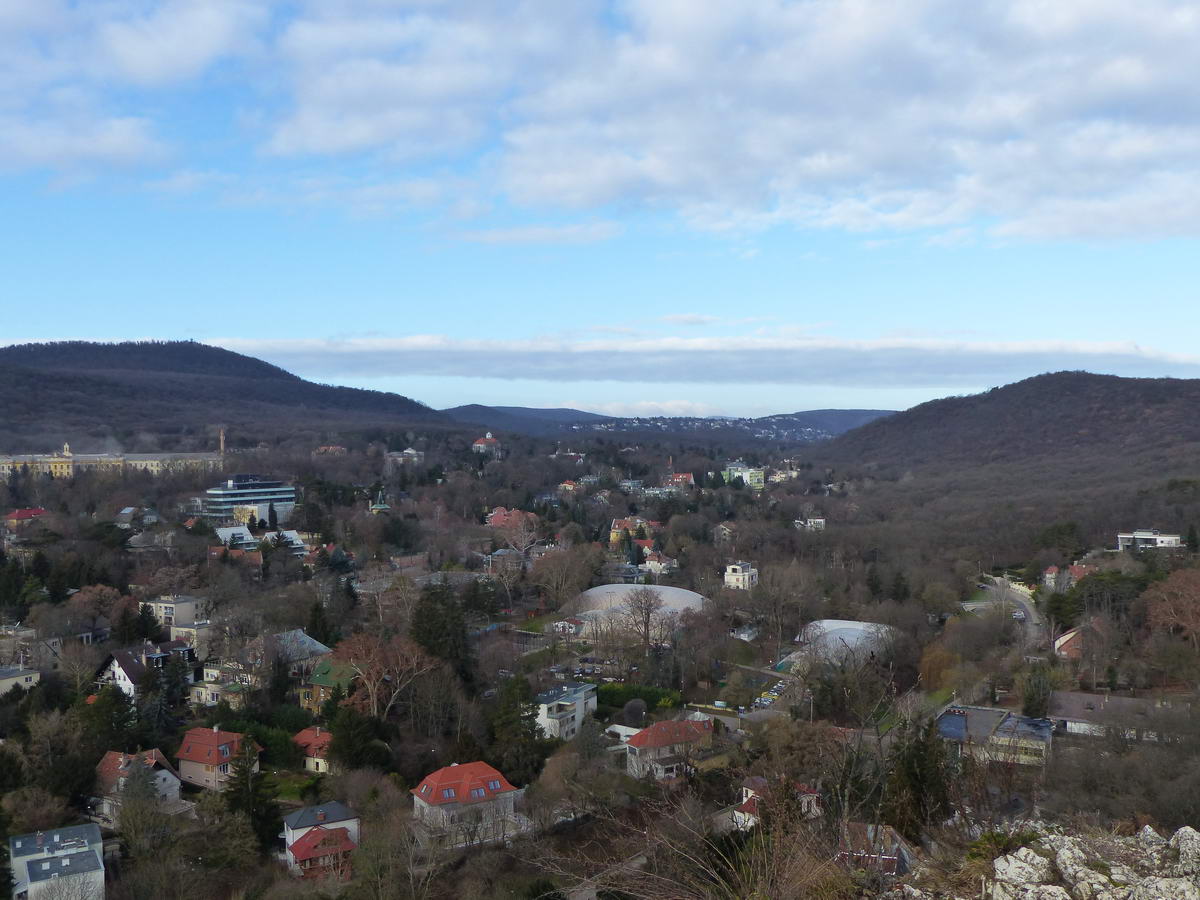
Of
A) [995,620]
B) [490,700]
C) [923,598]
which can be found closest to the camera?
[490,700]

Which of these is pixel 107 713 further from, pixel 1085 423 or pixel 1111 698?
pixel 1085 423

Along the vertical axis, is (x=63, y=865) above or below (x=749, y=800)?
below

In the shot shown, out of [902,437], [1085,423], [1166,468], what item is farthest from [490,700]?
[902,437]

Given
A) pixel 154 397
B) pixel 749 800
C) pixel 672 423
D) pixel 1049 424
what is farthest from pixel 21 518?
pixel 672 423

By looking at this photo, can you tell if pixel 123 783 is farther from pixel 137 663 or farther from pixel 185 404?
pixel 185 404

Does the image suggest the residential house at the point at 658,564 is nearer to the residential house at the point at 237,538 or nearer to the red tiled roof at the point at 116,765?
the residential house at the point at 237,538

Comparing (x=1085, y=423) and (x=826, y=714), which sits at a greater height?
(x=1085, y=423)

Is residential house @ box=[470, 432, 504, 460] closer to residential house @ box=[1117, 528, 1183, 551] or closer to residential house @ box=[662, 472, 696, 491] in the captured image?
residential house @ box=[662, 472, 696, 491]

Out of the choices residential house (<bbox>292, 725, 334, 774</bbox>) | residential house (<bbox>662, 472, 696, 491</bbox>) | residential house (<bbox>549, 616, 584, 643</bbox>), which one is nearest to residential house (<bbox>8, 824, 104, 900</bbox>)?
residential house (<bbox>292, 725, 334, 774</bbox>)
